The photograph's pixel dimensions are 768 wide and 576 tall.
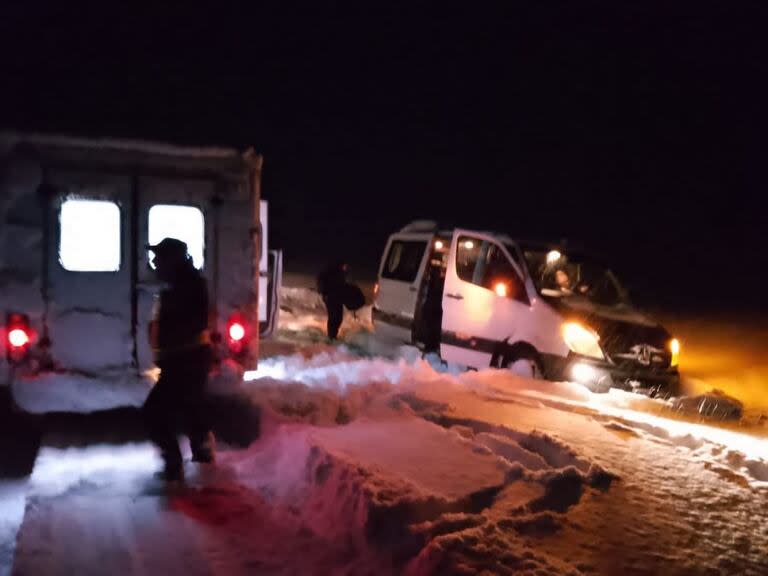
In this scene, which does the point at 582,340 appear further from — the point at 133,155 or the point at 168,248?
the point at 133,155

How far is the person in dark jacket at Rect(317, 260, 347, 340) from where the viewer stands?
47.3 feet

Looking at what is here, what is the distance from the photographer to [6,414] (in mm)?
8383

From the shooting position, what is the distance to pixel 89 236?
728 cm

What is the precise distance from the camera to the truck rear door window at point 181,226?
Answer: 7438mm

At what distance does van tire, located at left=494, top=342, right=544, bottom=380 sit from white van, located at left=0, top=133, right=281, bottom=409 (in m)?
3.65

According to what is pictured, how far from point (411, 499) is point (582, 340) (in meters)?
5.00

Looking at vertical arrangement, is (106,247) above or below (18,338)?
above

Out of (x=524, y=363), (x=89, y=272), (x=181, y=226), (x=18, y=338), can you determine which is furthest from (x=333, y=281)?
(x=18, y=338)

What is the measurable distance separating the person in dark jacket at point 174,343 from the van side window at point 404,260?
639 cm

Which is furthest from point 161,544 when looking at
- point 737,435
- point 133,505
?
point 737,435

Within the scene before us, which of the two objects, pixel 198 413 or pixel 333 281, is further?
pixel 333 281

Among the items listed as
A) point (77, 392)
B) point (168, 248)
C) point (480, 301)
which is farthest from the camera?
point (480, 301)

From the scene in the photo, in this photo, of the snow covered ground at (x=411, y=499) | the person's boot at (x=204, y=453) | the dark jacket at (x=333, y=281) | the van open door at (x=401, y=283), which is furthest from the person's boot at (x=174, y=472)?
the dark jacket at (x=333, y=281)

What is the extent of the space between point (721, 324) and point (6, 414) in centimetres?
1702
